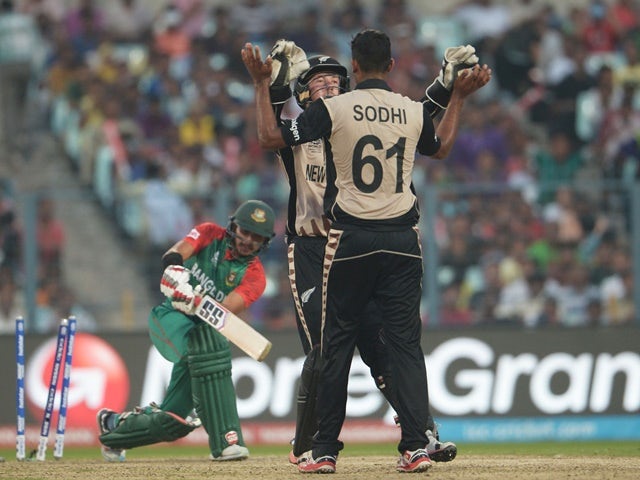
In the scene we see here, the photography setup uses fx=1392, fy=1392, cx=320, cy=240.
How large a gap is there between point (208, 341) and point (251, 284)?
A: 52 cm

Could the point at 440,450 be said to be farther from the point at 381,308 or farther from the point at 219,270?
the point at 219,270

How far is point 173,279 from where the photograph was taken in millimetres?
9297

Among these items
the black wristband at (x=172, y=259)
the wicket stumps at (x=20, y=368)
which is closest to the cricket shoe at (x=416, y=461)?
the black wristband at (x=172, y=259)

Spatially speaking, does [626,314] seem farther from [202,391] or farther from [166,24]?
[166,24]

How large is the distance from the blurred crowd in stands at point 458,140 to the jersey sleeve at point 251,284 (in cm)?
470

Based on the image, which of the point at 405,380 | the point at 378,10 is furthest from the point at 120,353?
the point at 378,10

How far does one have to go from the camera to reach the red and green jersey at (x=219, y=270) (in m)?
10.1

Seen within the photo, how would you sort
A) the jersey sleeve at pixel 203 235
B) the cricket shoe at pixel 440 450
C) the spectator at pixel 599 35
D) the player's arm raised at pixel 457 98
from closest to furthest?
the player's arm raised at pixel 457 98 < the cricket shoe at pixel 440 450 < the jersey sleeve at pixel 203 235 < the spectator at pixel 599 35

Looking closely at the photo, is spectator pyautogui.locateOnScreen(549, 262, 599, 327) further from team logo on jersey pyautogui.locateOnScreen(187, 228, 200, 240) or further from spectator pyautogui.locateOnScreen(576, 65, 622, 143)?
team logo on jersey pyautogui.locateOnScreen(187, 228, 200, 240)

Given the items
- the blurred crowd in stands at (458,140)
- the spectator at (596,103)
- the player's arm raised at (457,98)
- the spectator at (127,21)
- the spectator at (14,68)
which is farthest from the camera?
the spectator at (127,21)

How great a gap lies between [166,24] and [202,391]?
11.6 metres

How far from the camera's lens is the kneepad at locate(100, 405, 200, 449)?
10.2 metres

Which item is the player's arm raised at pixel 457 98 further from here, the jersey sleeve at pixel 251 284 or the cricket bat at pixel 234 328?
the jersey sleeve at pixel 251 284

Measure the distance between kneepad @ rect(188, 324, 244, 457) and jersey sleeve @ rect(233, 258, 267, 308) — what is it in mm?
338
